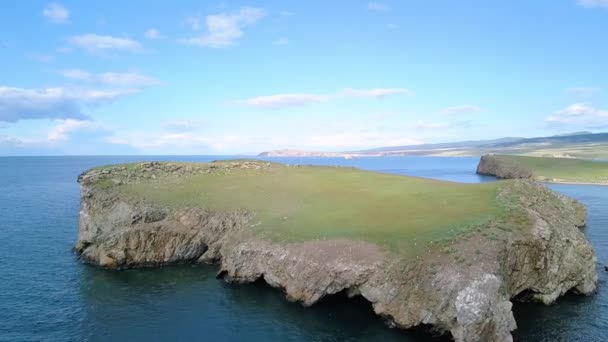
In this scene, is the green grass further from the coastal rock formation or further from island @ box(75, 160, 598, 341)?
island @ box(75, 160, 598, 341)

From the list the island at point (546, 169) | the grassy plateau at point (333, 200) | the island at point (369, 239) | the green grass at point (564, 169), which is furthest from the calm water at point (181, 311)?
the green grass at point (564, 169)

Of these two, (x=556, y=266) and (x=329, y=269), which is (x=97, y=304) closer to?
(x=329, y=269)

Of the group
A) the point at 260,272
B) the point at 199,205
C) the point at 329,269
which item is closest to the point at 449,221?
the point at 329,269

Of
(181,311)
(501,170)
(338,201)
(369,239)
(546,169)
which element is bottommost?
(181,311)

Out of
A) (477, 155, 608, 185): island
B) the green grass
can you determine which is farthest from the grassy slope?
the green grass

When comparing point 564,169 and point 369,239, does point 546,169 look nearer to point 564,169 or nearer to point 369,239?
point 564,169

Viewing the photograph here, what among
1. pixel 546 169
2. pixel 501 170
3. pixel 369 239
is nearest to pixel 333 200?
pixel 369 239

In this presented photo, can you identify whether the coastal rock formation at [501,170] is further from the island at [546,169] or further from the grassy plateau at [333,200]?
the grassy plateau at [333,200]
